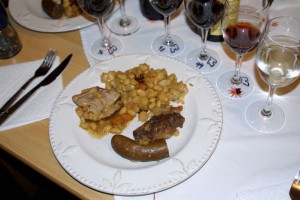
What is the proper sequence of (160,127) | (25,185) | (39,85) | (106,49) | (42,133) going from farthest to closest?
(25,185), (106,49), (39,85), (42,133), (160,127)

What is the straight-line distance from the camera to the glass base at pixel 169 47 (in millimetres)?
1171

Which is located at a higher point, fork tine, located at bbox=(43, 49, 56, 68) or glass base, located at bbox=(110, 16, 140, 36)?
glass base, located at bbox=(110, 16, 140, 36)

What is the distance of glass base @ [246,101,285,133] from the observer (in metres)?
0.92

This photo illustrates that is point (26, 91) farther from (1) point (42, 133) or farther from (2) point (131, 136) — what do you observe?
(2) point (131, 136)

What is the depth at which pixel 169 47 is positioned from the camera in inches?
46.7

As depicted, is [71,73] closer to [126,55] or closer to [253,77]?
[126,55]

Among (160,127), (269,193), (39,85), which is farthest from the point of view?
(39,85)

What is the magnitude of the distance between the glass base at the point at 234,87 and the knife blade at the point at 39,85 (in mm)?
513

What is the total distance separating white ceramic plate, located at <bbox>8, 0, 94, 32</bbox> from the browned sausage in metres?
0.58

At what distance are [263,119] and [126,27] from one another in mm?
606

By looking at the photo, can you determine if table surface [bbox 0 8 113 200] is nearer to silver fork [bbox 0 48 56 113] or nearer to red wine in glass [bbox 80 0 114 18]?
silver fork [bbox 0 48 56 113]

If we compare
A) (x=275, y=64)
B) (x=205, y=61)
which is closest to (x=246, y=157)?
(x=275, y=64)

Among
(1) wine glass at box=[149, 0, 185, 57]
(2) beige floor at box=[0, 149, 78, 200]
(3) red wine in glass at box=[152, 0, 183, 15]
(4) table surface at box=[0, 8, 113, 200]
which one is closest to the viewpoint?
(4) table surface at box=[0, 8, 113, 200]

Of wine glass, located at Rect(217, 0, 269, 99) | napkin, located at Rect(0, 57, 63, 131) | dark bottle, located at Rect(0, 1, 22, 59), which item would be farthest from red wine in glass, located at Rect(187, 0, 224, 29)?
dark bottle, located at Rect(0, 1, 22, 59)
